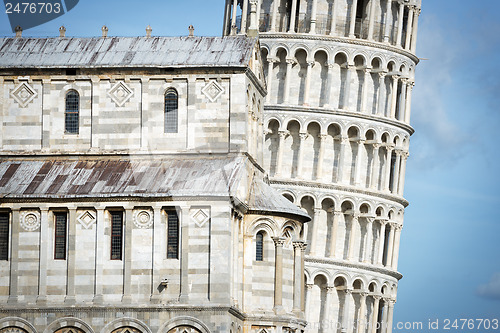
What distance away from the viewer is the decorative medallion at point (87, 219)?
8294 cm

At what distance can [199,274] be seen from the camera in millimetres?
81312

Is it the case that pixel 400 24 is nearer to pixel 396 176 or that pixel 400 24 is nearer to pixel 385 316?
pixel 396 176

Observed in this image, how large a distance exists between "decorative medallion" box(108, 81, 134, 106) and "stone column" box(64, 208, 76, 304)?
7581 millimetres

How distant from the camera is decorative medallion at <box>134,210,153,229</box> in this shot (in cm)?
8238

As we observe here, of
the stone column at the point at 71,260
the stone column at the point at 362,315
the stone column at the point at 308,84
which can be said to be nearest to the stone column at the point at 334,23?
the stone column at the point at 308,84

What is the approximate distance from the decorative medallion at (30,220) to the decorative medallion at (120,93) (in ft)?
26.9

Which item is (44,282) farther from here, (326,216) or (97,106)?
(326,216)

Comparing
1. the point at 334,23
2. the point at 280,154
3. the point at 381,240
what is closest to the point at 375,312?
the point at 381,240

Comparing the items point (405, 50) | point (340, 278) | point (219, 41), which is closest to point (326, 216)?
point (340, 278)

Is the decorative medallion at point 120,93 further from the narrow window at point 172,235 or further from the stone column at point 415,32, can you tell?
the stone column at point 415,32

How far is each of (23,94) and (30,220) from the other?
8326mm

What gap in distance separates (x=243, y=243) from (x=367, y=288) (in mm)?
42191

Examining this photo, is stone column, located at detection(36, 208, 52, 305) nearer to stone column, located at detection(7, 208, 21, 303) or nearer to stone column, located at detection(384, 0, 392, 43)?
stone column, located at detection(7, 208, 21, 303)

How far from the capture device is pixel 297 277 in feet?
286
